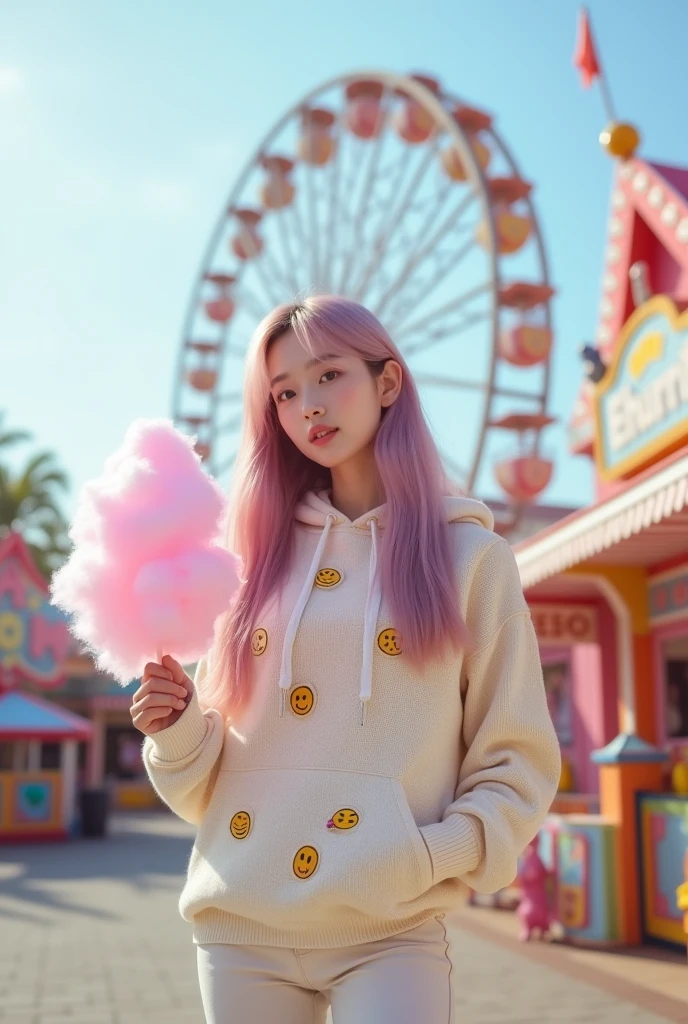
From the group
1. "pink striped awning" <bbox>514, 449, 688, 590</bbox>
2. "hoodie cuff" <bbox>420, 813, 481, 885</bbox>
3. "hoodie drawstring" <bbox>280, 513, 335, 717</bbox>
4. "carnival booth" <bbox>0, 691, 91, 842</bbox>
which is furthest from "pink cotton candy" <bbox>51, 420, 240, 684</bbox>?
"carnival booth" <bbox>0, 691, 91, 842</bbox>

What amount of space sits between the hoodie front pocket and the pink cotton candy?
0.30m

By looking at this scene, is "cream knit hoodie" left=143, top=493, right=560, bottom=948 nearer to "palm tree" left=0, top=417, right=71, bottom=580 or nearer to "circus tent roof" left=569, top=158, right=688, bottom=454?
"circus tent roof" left=569, top=158, right=688, bottom=454

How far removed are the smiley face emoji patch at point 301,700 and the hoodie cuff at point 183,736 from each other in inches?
6.5

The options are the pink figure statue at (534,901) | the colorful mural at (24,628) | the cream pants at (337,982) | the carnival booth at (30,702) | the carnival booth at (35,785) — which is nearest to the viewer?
the cream pants at (337,982)

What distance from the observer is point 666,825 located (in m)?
6.29

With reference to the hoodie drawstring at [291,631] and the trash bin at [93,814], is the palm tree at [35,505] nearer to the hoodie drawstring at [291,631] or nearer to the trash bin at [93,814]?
the trash bin at [93,814]

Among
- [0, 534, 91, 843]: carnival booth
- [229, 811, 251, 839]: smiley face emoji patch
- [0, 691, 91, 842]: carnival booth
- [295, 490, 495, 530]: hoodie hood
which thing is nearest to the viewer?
[229, 811, 251, 839]: smiley face emoji patch

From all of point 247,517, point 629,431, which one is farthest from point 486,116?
point 247,517

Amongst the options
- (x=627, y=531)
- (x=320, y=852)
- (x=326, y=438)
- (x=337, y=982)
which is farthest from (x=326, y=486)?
(x=627, y=531)

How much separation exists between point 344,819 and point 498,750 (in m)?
0.28

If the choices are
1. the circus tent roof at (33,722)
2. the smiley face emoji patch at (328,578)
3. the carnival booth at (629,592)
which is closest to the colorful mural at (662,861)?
the carnival booth at (629,592)

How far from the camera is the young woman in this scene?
1.60 m

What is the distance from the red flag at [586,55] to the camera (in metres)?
9.40

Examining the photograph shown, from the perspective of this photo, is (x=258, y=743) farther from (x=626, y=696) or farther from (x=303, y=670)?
(x=626, y=696)
